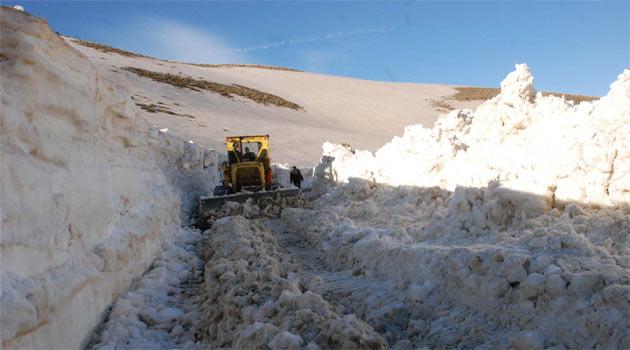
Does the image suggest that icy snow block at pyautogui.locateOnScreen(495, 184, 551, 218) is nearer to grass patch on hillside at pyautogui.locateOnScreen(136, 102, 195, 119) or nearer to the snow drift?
the snow drift

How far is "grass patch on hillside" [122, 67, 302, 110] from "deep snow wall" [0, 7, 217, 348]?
30.8 metres

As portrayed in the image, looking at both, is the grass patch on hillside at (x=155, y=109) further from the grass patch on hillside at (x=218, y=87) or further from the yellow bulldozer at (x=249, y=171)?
the yellow bulldozer at (x=249, y=171)

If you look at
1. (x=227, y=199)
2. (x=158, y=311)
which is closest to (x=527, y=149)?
(x=158, y=311)

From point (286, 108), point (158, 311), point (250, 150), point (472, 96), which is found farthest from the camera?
point (472, 96)

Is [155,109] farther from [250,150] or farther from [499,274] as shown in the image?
[499,274]

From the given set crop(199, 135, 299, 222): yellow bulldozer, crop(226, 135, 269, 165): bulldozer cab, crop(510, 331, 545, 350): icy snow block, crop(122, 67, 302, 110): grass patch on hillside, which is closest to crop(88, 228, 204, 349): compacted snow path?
crop(510, 331, 545, 350): icy snow block

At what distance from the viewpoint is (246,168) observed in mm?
12977

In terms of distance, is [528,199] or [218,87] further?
[218,87]

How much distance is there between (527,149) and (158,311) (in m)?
5.09

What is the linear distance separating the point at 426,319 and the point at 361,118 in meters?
38.9

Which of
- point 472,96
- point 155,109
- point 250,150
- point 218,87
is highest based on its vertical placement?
point 472,96

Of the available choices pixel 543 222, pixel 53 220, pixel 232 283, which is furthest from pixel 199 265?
pixel 543 222

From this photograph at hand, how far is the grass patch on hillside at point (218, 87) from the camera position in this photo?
34906mm

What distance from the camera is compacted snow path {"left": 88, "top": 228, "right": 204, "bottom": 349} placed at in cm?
403
